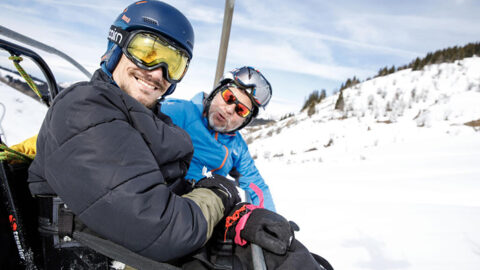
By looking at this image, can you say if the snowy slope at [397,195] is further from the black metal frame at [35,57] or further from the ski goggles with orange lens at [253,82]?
the black metal frame at [35,57]

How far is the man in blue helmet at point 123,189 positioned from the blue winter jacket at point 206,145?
41.0 inches

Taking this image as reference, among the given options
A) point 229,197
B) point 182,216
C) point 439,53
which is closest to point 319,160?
point 229,197

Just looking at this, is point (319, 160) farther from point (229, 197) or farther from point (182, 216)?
point (182, 216)

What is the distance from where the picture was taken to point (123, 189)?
1.03m

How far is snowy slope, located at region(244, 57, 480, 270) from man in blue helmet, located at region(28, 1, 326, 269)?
166 centimetres

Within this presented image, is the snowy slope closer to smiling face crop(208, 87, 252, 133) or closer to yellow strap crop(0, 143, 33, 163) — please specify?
smiling face crop(208, 87, 252, 133)

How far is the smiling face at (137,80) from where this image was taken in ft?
5.41

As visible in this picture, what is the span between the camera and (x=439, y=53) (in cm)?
2345

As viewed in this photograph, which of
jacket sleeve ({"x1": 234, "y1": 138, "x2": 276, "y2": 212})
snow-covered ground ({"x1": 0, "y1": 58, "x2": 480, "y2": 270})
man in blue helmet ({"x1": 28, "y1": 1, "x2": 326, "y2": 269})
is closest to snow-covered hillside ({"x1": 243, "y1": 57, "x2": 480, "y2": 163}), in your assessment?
snow-covered ground ({"x1": 0, "y1": 58, "x2": 480, "y2": 270})

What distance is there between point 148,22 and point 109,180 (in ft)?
3.85

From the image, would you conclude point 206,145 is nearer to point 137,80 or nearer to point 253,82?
point 253,82

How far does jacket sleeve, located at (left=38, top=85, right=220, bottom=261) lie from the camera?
1.02m

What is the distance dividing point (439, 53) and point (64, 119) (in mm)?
30379

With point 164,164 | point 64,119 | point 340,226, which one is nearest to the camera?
point 64,119
